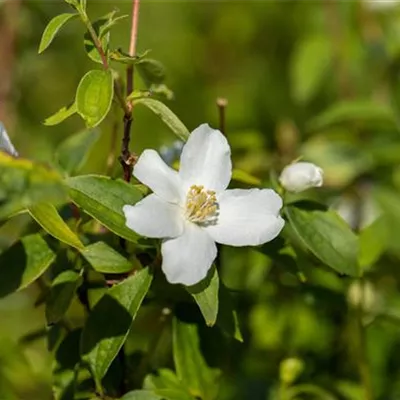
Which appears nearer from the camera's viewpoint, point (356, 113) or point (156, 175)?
point (156, 175)

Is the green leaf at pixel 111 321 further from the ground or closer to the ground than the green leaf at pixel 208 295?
closer to the ground

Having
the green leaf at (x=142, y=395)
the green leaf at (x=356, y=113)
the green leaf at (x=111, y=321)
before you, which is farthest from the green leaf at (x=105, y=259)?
the green leaf at (x=356, y=113)

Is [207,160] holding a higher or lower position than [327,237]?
higher

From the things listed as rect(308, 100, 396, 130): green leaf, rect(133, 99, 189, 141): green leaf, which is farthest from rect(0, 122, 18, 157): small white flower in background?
rect(308, 100, 396, 130): green leaf

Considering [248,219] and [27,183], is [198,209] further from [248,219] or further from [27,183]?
[27,183]

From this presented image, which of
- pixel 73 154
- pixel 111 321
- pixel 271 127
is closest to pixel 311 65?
pixel 271 127

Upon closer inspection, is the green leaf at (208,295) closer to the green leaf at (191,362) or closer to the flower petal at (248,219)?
the flower petal at (248,219)
